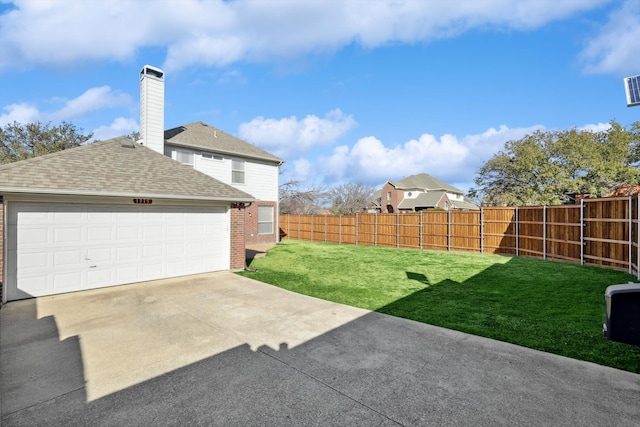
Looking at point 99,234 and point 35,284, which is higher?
point 99,234

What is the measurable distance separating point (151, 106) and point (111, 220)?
666 cm

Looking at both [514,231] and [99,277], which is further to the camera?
[514,231]

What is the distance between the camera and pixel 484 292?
7930 millimetres

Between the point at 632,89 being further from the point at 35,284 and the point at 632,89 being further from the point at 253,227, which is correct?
Result: the point at 35,284

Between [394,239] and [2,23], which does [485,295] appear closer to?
[394,239]

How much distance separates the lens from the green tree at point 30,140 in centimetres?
2731

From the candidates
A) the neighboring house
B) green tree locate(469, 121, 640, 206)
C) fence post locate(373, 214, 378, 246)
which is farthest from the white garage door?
the neighboring house

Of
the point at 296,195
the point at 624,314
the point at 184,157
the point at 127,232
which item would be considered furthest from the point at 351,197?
the point at 624,314

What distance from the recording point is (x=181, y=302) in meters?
7.03

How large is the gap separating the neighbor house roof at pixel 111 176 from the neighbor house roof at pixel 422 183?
40.0m

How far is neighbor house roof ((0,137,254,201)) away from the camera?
7.28m

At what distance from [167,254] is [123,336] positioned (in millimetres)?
4558

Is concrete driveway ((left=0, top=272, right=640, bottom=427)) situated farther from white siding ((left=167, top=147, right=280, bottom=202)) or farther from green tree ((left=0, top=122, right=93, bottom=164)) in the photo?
green tree ((left=0, top=122, right=93, bottom=164))

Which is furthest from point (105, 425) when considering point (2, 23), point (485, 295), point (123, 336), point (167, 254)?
point (2, 23)
